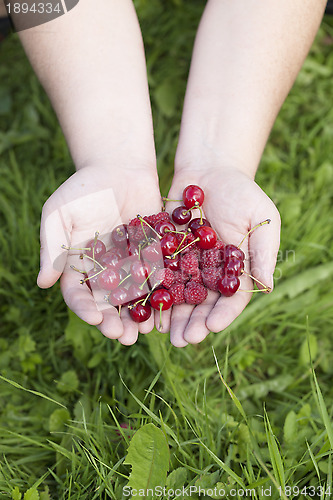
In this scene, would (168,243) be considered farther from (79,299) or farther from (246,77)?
(246,77)

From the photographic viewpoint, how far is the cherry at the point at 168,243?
2.14 m

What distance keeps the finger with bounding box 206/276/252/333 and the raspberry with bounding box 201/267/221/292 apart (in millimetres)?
77

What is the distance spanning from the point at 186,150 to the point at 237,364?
1.21 metres

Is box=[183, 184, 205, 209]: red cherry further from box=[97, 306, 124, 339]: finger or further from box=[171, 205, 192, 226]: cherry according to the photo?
box=[97, 306, 124, 339]: finger

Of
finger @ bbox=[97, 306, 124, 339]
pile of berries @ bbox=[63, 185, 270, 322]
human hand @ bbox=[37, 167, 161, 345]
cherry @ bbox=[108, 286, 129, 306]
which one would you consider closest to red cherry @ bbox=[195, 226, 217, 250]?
pile of berries @ bbox=[63, 185, 270, 322]

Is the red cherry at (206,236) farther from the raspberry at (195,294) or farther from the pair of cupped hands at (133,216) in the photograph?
the raspberry at (195,294)

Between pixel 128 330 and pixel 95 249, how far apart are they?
0.41 meters

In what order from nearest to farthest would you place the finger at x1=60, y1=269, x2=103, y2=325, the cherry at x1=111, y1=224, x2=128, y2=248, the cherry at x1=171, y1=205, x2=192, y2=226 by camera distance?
the finger at x1=60, y1=269, x2=103, y2=325, the cherry at x1=111, y1=224, x2=128, y2=248, the cherry at x1=171, y1=205, x2=192, y2=226

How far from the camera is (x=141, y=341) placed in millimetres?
2408

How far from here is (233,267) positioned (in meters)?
1.98

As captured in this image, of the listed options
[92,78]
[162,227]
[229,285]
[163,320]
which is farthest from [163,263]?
[92,78]

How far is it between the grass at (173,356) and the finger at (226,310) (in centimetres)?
18

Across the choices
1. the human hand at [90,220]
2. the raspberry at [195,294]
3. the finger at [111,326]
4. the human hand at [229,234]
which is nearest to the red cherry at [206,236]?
the human hand at [229,234]

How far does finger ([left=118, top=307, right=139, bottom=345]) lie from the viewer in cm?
191
